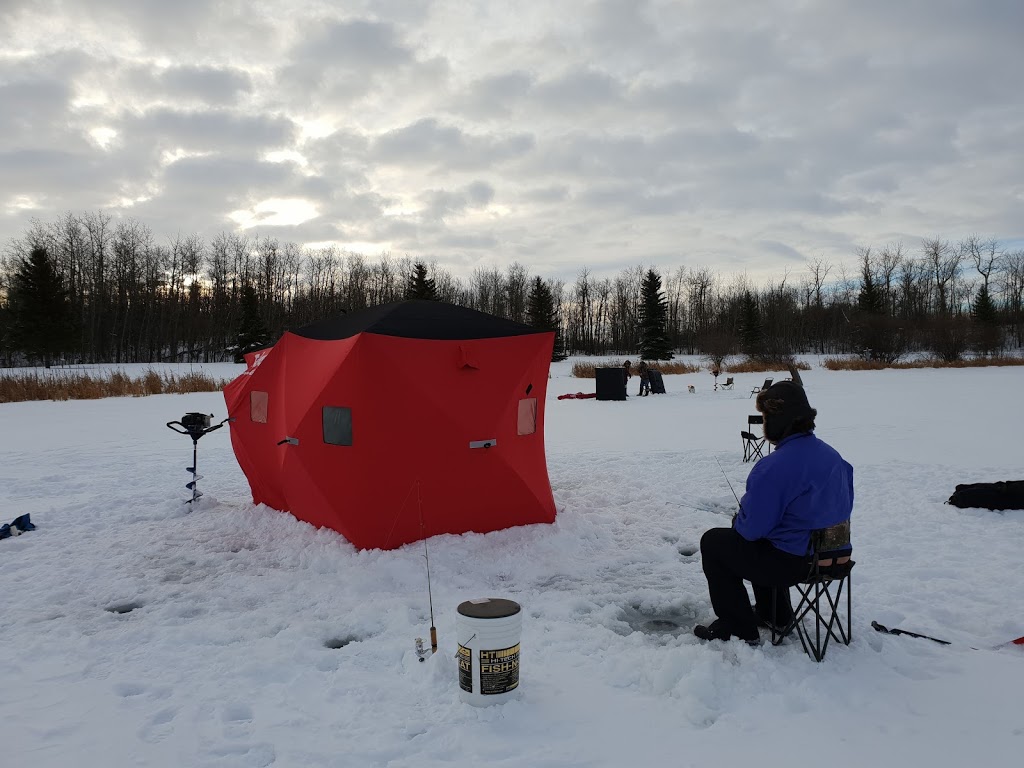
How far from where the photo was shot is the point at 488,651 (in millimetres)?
3037

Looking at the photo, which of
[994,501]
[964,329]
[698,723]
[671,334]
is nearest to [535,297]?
[671,334]

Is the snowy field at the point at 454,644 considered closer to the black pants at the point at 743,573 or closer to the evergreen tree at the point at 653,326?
the black pants at the point at 743,573

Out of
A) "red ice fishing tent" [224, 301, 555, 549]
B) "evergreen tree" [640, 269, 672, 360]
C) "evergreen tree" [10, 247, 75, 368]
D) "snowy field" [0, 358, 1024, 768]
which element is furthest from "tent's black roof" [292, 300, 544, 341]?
"evergreen tree" [640, 269, 672, 360]

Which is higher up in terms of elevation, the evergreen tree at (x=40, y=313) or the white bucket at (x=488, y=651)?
the evergreen tree at (x=40, y=313)

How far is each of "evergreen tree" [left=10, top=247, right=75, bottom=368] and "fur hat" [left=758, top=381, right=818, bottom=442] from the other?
1833 inches

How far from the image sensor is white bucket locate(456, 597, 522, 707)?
303 cm

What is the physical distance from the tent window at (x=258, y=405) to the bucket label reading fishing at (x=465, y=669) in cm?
420

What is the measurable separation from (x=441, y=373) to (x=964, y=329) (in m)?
43.6

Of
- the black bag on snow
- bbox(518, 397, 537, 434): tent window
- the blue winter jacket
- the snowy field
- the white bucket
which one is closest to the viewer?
the snowy field

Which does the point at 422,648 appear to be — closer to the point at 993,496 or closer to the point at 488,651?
the point at 488,651

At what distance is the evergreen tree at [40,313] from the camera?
126ft

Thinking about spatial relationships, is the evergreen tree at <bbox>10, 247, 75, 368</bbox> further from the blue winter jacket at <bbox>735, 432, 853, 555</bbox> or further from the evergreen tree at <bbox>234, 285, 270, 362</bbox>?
the blue winter jacket at <bbox>735, 432, 853, 555</bbox>

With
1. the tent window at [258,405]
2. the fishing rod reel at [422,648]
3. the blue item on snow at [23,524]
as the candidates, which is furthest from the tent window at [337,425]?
the blue item on snow at [23,524]

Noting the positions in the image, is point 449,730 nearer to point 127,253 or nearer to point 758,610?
point 758,610
